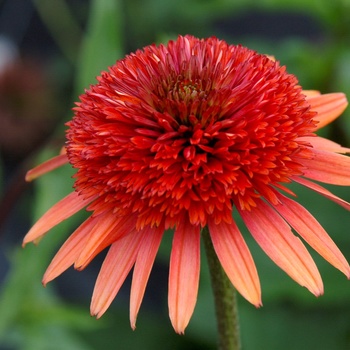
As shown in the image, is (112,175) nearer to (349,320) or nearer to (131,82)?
(131,82)

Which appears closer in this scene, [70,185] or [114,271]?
[114,271]

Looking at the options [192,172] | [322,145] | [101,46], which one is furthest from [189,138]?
[101,46]

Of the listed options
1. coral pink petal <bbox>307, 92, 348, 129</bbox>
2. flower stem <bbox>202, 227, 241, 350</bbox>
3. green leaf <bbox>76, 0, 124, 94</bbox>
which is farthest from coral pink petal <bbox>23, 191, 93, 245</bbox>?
green leaf <bbox>76, 0, 124, 94</bbox>

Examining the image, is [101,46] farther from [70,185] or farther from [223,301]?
[223,301]

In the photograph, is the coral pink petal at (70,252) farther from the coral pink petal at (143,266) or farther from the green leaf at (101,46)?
the green leaf at (101,46)

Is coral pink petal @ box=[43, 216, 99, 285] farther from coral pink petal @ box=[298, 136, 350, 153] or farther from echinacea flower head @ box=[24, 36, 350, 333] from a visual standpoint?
coral pink petal @ box=[298, 136, 350, 153]

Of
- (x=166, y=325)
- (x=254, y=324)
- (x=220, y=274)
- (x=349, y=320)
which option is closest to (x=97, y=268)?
(x=166, y=325)
